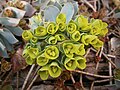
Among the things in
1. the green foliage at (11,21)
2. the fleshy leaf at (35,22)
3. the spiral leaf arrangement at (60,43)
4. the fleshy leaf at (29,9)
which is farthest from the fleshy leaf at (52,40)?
the fleshy leaf at (29,9)

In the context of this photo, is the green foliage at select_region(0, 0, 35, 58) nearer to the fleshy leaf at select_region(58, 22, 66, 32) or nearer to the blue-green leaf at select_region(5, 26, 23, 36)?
the blue-green leaf at select_region(5, 26, 23, 36)

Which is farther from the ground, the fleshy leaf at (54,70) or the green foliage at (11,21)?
the green foliage at (11,21)

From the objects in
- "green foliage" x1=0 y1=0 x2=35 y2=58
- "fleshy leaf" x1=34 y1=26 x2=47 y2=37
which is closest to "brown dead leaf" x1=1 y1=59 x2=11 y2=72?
"green foliage" x1=0 y1=0 x2=35 y2=58

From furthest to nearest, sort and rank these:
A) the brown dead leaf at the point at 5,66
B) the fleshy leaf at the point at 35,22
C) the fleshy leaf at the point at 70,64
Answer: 1. the brown dead leaf at the point at 5,66
2. the fleshy leaf at the point at 35,22
3. the fleshy leaf at the point at 70,64

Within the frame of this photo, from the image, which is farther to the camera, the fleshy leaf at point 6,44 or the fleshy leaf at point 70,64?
the fleshy leaf at point 6,44

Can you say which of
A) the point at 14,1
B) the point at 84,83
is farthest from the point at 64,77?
the point at 14,1

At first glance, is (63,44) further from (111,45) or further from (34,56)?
(111,45)

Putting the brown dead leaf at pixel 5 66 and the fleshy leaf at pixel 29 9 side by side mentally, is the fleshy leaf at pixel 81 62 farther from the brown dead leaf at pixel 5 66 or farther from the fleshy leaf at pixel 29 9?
the fleshy leaf at pixel 29 9

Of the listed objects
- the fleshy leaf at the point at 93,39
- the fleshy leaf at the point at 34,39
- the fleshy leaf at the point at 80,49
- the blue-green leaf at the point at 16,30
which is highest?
the blue-green leaf at the point at 16,30
